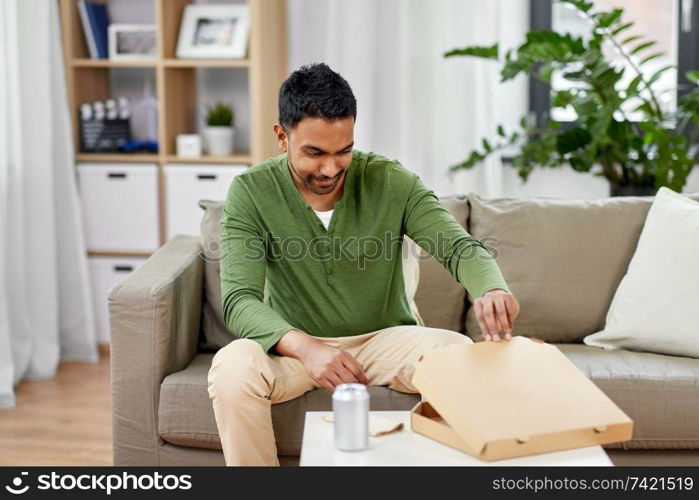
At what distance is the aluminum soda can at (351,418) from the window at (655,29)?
2478 millimetres

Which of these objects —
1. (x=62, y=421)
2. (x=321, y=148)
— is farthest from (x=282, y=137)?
(x=62, y=421)

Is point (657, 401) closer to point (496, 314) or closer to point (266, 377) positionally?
point (496, 314)

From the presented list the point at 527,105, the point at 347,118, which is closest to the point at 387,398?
the point at 347,118

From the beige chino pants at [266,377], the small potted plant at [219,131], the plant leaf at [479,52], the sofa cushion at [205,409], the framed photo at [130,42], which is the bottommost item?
the sofa cushion at [205,409]

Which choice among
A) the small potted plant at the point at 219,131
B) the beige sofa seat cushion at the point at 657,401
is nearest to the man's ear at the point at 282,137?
the beige sofa seat cushion at the point at 657,401

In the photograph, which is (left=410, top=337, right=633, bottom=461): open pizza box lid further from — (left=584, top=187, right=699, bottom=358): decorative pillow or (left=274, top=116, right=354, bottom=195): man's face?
(left=584, top=187, right=699, bottom=358): decorative pillow

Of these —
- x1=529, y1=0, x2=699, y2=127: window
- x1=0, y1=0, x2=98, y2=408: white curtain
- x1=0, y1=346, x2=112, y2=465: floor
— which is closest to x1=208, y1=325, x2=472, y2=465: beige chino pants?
x1=0, y1=346, x2=112, y2=465: floor

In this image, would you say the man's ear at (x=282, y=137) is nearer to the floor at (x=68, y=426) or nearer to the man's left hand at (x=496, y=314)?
the man's left hand at (x=496, y=314)

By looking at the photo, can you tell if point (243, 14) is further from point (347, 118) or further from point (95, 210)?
point (347, 118)

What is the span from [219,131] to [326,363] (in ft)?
6.76

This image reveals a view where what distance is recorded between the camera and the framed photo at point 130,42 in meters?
3.68

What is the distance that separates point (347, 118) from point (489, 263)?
16.5 inches

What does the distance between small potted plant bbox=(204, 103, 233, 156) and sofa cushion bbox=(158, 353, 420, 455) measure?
1.60m
